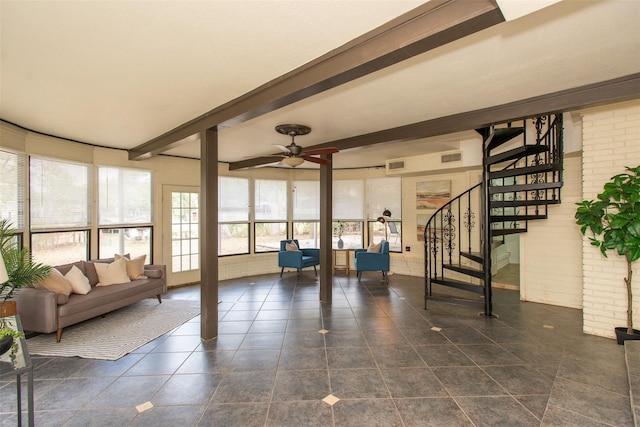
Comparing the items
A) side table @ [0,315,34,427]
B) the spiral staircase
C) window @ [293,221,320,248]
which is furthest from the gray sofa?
the spiral staircase

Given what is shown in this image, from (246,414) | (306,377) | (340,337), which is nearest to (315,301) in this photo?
(340,337)

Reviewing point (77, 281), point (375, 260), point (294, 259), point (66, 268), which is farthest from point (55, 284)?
point (375, 260)

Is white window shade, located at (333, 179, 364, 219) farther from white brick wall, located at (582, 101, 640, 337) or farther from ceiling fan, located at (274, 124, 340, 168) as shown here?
white brick wall, located at (582, 101, 640, 337)

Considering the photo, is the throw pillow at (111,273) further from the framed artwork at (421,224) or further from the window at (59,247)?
the framed artwork at (421,224)

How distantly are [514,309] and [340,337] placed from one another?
9.71ft

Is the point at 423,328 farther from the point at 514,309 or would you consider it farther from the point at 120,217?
the point at 120,217

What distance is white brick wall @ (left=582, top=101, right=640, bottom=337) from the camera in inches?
130

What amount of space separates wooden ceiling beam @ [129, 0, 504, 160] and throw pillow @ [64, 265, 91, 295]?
10.5ft

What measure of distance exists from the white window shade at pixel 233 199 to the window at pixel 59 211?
2.49 metres

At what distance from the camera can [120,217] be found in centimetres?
542

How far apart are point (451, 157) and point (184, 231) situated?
5.79 m

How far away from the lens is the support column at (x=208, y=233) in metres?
3.52

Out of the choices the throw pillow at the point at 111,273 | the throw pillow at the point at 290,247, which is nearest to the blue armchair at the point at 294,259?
the throw pillow at the point at 290,247

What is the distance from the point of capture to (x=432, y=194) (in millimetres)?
6660
